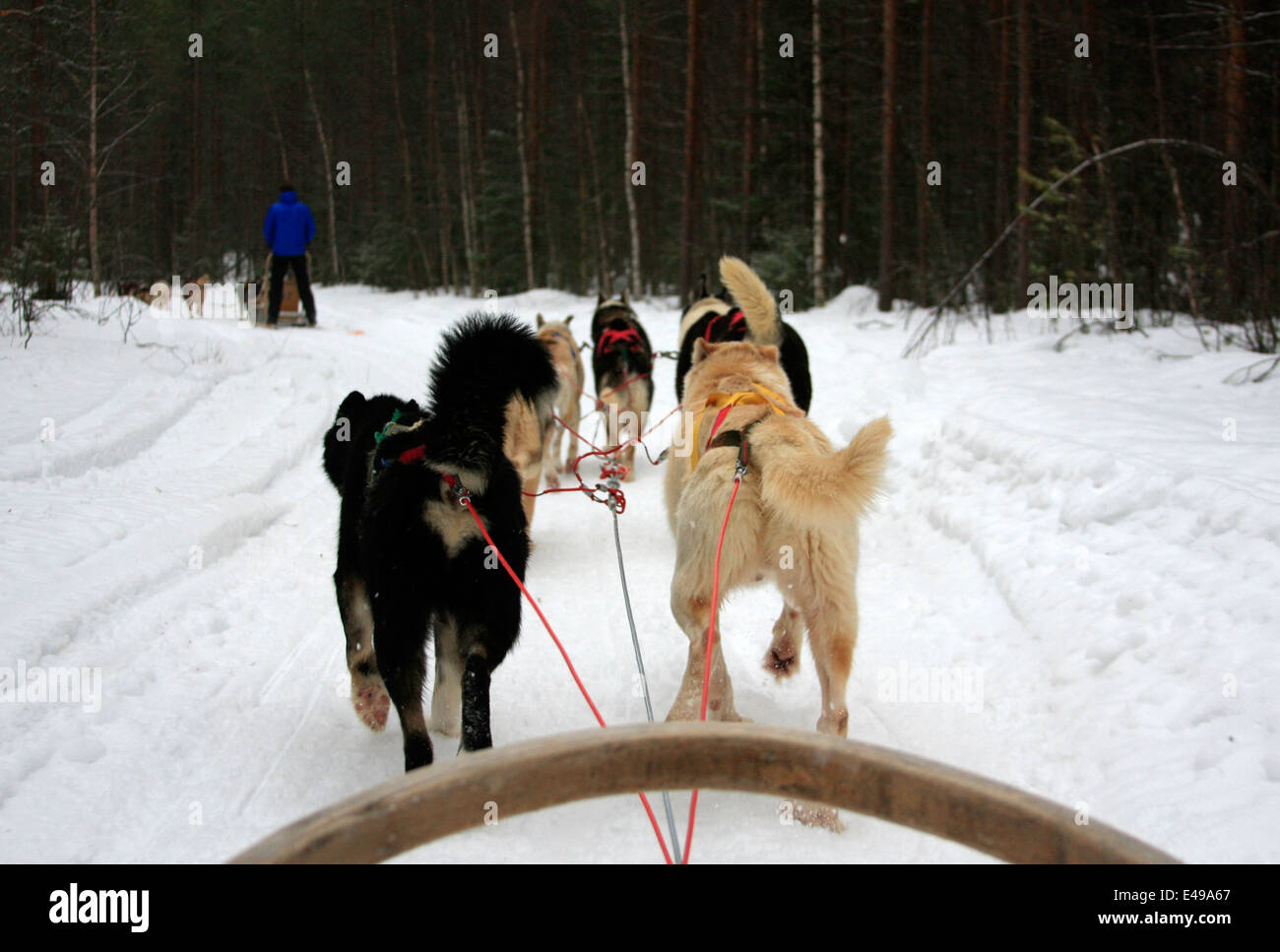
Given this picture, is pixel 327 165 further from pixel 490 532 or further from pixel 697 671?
pixel 697 671

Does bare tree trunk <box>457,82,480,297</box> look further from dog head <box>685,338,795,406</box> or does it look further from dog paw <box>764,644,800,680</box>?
dog paw <box>764,644,800,680</box>

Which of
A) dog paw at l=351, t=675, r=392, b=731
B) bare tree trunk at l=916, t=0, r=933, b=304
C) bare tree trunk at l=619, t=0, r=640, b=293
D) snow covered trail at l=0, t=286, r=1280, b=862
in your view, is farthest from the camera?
bare tree trunk at l=619, t=0, r=640, b=293

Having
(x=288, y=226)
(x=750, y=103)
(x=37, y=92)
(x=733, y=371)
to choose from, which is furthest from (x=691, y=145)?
(x=733, y=371)

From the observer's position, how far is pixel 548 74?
27.4m

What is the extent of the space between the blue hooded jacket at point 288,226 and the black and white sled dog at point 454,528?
11.8 meters

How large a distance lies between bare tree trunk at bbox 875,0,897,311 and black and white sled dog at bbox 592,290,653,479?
31.7ft

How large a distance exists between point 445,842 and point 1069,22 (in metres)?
18.8

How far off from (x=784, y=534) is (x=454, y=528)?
1200mm

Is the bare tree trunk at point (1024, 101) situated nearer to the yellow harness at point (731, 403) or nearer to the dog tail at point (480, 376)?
the yellow harness at point (731, 403)

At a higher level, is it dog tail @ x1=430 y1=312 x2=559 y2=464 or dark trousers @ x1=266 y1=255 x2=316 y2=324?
dark trousers @ x1=266 y1=255 x2=316 y2=324

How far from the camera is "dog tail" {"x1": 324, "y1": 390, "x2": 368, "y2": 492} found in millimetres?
3723

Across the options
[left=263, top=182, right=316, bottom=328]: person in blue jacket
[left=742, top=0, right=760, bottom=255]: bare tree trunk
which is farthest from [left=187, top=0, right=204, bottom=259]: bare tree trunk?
[left=742, top=0, right=760, bottom=255]: bare tree trunk
